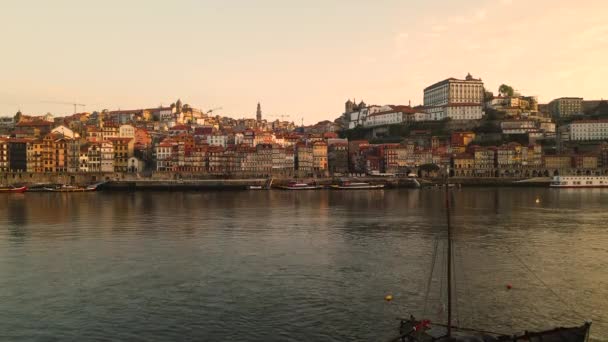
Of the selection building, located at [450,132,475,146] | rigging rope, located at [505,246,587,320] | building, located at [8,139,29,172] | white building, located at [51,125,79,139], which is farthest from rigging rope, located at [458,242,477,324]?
white building, located at [51,125,79,139]

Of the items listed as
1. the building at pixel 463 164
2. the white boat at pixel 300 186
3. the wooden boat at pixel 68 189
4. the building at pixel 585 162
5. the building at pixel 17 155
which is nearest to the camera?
the wooden boat at pixel 68 189

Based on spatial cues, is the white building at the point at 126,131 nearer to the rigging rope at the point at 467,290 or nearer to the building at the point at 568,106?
the rigging rope at the point at 467,290

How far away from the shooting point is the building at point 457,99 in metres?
130

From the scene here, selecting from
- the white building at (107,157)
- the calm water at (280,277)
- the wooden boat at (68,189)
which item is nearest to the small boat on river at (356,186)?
the wooden boat at (68,189)

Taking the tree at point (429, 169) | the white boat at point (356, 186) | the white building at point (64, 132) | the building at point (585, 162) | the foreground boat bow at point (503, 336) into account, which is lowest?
the foreground boat bow at point (503, 336)

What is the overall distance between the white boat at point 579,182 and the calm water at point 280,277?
180 ft

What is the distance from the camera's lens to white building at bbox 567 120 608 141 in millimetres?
120062

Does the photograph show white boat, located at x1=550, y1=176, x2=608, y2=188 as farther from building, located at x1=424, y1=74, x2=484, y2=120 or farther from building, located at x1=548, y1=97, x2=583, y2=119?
building, located at x1=548, y1=97, x2=583, y2=119

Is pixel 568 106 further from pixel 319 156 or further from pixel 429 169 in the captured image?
pixel 319 156

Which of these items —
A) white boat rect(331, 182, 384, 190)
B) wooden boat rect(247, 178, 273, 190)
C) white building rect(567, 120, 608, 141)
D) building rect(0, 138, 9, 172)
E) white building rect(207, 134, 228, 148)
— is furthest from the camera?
white building rect(207, 134, 228, 148)

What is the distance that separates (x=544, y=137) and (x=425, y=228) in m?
97.1

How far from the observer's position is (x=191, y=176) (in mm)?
95250

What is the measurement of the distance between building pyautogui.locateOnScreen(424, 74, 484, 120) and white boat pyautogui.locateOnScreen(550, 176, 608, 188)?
128 ft

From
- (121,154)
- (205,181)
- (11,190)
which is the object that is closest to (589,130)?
(205,181)
